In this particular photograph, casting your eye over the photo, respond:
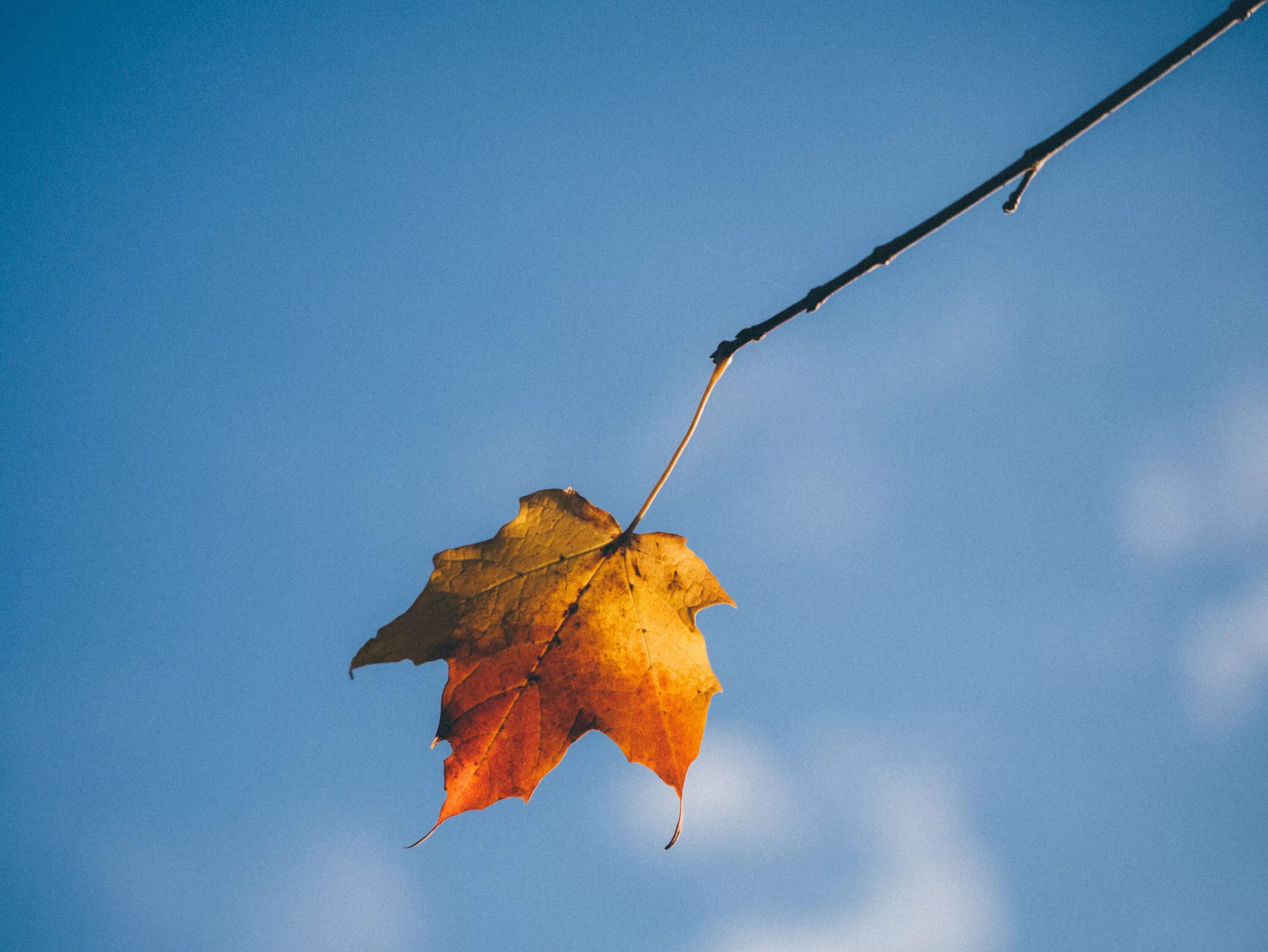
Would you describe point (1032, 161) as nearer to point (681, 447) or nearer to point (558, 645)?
point (681, 447)

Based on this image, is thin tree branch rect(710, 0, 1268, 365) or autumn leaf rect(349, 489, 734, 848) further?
autumn leaf rect(349, 489, 734, 848)

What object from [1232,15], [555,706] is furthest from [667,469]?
[1232,15]

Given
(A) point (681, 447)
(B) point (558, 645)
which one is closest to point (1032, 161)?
(A) point (681, 447)

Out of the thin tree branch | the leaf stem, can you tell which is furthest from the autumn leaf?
the thin tree branch

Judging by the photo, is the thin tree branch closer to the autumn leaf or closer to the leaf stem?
the leaf stem

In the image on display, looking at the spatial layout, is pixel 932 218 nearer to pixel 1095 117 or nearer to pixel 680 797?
pixel 1095 117

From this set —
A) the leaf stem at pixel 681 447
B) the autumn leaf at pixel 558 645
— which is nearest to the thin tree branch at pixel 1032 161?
the leaf stem at pixel 681 447
